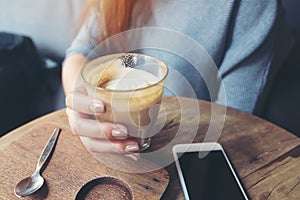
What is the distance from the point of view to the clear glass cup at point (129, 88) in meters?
0.51

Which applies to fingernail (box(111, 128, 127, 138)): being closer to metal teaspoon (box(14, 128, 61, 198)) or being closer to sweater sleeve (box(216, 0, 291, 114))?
metal teaspoon (box(14, 128, 61, 198))

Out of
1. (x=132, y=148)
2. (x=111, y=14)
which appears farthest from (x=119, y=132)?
(x=111, y=14)

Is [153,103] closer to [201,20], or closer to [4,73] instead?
[201,20]

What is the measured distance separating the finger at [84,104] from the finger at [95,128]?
17mm

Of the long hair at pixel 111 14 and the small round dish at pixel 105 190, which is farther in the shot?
the long hair at pixel 111 14

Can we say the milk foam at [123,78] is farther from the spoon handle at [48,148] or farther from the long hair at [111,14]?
the long hair at [111,14]

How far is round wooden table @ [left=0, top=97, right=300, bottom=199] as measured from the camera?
1.75ft

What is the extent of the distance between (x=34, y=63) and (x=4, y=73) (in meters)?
0.17

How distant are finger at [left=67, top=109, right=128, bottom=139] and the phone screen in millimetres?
116

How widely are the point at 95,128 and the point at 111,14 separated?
0.39 m

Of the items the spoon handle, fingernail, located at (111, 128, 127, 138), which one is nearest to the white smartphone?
fingernail, located at (111, 128, 127, 138)

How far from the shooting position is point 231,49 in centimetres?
92

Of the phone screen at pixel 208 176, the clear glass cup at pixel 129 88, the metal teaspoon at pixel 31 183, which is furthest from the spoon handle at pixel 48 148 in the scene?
the phone screen at pixel 208 176

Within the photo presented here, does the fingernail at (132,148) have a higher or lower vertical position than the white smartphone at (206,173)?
higher
